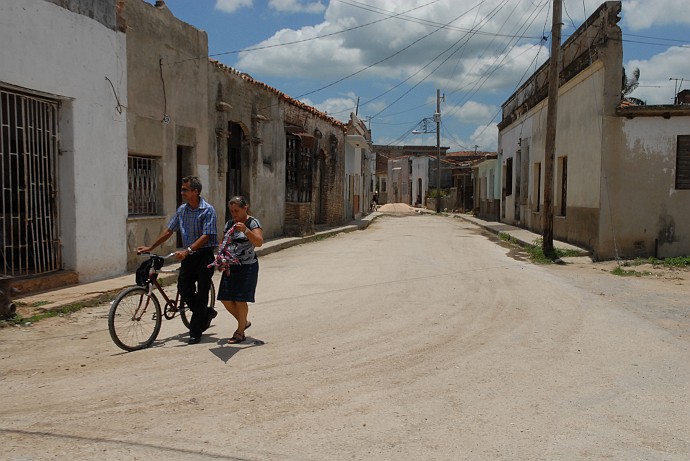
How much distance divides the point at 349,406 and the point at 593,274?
30.9 ft

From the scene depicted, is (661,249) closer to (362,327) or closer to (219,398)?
(362,327)

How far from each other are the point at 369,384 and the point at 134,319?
258cm

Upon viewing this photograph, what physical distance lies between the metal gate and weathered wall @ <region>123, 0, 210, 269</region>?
1784 millimetres

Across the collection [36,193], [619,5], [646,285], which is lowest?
[646,285]

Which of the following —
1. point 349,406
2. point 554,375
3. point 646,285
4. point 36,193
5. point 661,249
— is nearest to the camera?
point 349,406

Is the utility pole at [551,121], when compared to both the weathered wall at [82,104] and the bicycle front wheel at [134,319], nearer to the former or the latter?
the weathered wall at [82,104]

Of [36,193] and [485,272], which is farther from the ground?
[36,193]

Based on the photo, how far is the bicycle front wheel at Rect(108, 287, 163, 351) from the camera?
588 centimetres

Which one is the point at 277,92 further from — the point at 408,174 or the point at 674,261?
the point at 408,174

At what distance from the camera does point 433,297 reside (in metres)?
9.17

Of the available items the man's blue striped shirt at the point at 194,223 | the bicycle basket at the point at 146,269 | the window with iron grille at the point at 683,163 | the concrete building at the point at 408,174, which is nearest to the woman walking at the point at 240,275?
the man's blue striped shirt at the point at 194,223

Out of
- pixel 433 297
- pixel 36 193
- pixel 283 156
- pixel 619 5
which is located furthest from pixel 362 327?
pixel 283 156

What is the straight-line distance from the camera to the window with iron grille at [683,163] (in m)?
14.0

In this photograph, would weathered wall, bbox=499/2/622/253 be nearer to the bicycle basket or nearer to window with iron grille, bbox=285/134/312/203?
window with iron grille, bbox=285/134/312/203
